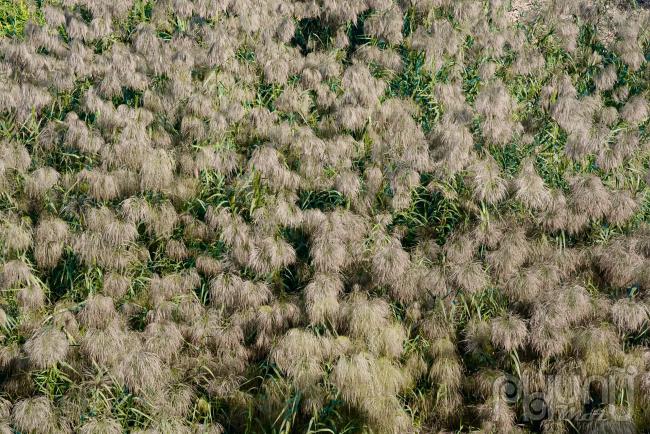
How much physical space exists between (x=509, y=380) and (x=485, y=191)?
1.58 meters

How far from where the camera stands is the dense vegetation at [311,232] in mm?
6750

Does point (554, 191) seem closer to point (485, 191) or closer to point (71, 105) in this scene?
point (485, 191)

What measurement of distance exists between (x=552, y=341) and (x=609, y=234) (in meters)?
1.49

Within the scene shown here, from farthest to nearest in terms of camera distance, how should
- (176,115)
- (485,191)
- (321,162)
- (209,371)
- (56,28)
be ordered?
(56,28)
(176,115)
(321,162)
(485,191)
(209,371)

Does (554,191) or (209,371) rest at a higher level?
(554,191)

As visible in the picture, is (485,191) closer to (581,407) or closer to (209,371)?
(581,407)

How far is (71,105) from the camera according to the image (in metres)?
9.34

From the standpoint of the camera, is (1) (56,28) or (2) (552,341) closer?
(2) (552,341)

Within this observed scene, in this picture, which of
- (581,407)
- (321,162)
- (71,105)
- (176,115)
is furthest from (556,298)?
(71,105)

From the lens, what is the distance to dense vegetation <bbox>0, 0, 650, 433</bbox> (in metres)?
6.75

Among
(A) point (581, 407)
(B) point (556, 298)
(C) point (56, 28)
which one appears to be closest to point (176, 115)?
(C) point (56, 28)

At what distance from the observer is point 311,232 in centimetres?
773

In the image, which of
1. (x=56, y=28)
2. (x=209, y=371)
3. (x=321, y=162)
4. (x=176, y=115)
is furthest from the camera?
(x=56, y=28)

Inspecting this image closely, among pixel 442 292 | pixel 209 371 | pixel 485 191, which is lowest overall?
pixel 209 371
